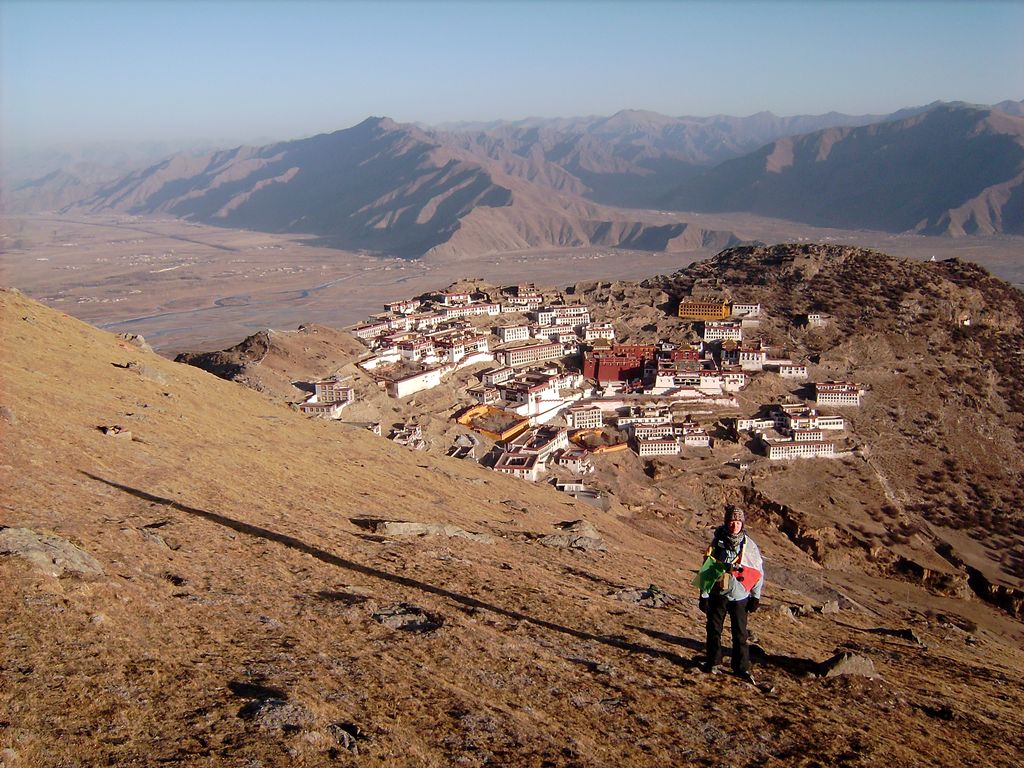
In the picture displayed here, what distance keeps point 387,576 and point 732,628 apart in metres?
4.06

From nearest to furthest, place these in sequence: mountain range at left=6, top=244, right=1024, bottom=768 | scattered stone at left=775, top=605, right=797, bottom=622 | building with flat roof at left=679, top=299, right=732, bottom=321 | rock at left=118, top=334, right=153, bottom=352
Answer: mountain range at left=6, top=244, right=1024, bottom=768 < scattered stone at left=775, top=605, right=797, bottom=622 < rock at left=118, top=334, right=153, bottom=352 < building with flat roof at left=679, top=299, right=732, bottom=321

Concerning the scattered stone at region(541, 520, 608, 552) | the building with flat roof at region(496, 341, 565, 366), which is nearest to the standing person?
the scattered stone at region(541, 520, 608, 552)

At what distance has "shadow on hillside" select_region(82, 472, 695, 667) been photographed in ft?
24.6

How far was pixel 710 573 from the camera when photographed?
21.6ft

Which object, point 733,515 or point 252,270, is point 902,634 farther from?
point 252,270

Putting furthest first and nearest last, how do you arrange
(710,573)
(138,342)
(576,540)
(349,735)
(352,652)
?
(138,342) → (576,540) → (710,573) → (352,652) → (349,735)

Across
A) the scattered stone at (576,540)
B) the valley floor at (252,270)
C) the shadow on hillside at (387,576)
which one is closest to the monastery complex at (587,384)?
the scattered stone at (576,540)

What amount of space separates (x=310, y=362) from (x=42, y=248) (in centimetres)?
13619

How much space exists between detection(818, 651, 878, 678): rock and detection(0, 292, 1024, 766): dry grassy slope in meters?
0.12

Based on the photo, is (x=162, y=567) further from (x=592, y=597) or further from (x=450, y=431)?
(x=450, y=431)

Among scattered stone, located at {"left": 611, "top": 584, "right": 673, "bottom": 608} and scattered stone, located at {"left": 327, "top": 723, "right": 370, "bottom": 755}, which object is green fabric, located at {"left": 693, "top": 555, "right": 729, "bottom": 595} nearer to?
scattered stone, located at {"left": 611, "top": 584, "right": 673, "bottom": 608}

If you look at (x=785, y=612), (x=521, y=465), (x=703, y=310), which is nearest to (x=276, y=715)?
(x=785, y=612)

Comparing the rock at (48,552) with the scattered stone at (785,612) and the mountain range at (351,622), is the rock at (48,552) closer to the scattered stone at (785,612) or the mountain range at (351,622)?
the mountain range at (351,622)

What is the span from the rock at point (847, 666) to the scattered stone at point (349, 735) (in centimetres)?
460
